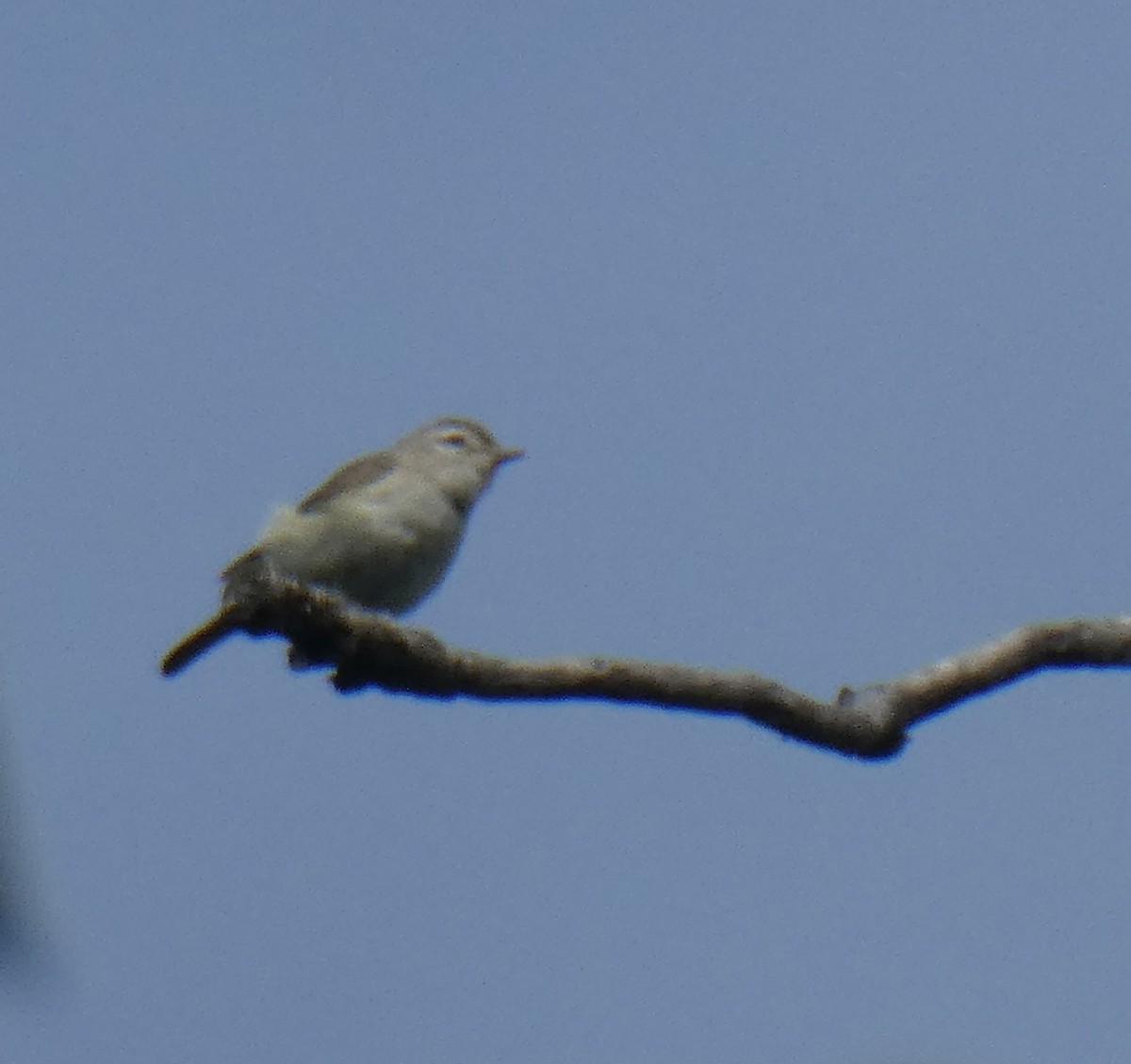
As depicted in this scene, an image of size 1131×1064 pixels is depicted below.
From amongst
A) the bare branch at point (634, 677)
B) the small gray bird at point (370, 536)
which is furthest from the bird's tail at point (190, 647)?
the bare branch at point (634, 677)

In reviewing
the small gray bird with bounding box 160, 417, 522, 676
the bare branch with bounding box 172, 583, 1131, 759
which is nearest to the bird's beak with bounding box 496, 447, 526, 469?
the small gray bird with bounding box 160, 417, 522, 676

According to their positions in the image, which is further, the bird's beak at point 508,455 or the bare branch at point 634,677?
the bird's beak at point 508,455

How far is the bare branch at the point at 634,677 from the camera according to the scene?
5082 mm

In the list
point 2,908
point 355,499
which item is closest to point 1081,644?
point 2,908

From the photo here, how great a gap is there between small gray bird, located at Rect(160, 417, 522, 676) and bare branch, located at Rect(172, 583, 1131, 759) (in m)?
2.89

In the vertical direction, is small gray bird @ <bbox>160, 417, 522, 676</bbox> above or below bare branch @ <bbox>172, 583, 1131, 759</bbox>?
above

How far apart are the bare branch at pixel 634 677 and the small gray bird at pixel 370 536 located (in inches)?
114

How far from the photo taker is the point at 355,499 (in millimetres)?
8883

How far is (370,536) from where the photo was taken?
28.1ft

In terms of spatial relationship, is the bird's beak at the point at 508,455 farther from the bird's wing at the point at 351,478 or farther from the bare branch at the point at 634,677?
the bare branch at the point at 634,677

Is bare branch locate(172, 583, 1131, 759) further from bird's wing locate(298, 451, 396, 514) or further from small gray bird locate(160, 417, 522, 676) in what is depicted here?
bird's wing locate(298, 451, 396, 514)

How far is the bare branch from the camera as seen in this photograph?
200 inches

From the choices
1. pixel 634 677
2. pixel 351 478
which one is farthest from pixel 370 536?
pixel 634 677

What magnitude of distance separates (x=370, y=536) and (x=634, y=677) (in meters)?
3.75
